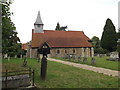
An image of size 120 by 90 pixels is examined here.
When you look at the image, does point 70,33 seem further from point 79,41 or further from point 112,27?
point 112,27

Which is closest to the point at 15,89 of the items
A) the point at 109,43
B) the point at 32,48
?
the point at 32,48

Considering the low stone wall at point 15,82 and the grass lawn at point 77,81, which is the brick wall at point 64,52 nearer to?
the grass lawn at point 77,81

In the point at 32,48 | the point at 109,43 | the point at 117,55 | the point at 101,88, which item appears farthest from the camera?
the point at 109,43

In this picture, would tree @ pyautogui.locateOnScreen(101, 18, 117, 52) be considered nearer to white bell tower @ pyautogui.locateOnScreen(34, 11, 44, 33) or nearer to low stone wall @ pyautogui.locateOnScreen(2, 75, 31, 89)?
white bell tower @ pyautogui.locateOnScreen(34, 11, 44, 33)

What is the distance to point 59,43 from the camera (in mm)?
38031

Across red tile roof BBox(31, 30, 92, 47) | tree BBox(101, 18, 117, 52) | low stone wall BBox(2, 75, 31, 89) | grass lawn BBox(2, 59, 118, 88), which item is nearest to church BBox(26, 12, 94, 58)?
red tile roof BBox(31, 30, 92, 47)

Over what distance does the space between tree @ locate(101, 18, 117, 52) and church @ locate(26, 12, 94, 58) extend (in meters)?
8.53

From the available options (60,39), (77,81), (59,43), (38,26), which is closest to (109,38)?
(60,39)

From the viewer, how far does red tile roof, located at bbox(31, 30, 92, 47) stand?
37.4 metres

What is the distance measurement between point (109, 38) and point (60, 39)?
18023 millimetres

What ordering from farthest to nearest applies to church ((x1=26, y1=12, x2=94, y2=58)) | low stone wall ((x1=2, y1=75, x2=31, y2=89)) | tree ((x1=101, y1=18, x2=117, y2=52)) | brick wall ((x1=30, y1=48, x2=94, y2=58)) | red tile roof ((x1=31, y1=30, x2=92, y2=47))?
tree ((x1=101, y1=18, x2=117, y2=52)) < red tile roof ((x1=31, y1=30, x2=92, y2=47)) < church ((x1=26, y1=12, x2=94, y2=58)) < brick wall ((x1=30, y1=48, x2=94, y2=58)) < low stone wall ((x1=2, y1=75, x2=31, y2=89))

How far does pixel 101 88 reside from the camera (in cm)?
798

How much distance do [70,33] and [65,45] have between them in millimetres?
6152

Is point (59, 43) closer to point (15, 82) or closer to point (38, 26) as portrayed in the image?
point (38, 26)
